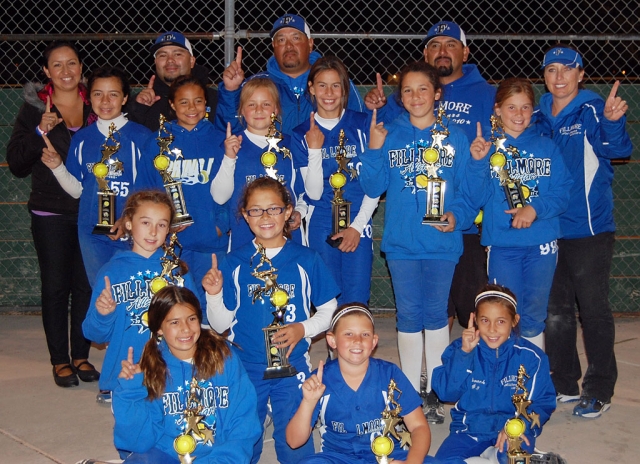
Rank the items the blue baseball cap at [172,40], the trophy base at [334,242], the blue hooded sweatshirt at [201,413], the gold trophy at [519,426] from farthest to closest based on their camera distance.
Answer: the blue baseball cap at [172,40] < the trophy base at [334,242] < the gold trophy at [519,426] < the blue hooded sweatshirt at [201,413]

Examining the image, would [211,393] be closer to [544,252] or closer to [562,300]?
[544,252]

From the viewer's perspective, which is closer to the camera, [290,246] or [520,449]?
[520,449]

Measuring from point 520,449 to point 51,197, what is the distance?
310cm

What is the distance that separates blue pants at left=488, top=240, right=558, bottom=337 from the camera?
4.42 meters

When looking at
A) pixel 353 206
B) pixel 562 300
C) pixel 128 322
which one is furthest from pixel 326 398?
pixel 562 300

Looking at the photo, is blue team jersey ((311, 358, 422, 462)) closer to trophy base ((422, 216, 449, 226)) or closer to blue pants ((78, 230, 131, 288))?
trophy base ((422, 216, 449, 226))

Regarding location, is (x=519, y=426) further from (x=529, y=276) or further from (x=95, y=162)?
(x=95, y=162)

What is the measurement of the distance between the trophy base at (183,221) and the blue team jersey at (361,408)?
1449 mm

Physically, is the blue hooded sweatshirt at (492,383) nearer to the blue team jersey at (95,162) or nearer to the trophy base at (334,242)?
the trophy base at (334,242)

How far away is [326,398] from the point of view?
354cm

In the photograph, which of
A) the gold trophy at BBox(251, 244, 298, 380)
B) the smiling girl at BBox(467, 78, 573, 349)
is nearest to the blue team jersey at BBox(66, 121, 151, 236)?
the gold trophy at BBox(251, 244, 298, 380)

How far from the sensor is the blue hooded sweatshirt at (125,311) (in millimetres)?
3969

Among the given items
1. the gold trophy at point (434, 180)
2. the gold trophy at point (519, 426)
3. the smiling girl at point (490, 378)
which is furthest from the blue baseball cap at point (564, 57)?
the gold trophy at point (519, 426)

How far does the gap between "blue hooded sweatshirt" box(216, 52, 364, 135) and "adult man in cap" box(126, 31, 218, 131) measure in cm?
17
